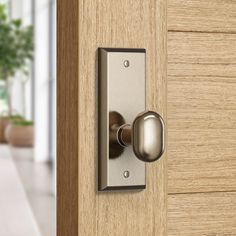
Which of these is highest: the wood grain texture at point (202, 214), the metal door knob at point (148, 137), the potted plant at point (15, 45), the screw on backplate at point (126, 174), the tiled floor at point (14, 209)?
the potted plant at point (15, 45)

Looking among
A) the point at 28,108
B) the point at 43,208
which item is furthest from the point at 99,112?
the point at 28,108

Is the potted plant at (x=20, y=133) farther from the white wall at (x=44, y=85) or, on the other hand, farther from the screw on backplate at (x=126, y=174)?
the screw on backplate at (x=126, y=174)

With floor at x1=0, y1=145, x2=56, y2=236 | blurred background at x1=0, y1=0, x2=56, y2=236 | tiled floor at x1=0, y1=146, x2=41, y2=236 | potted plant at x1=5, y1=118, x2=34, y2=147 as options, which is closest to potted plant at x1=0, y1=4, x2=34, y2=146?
blurred background at x1=0, y1=0, x2=56, y2=236

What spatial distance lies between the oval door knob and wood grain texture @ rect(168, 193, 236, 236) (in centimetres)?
7

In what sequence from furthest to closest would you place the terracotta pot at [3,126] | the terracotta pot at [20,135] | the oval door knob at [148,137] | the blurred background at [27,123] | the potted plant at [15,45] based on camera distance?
the terracotta pot at [3,126] → the potted plant at [15,45] → the terracotta pot at [20,135] → the blurred background at [27,123] → the oval door knob at [148,137]

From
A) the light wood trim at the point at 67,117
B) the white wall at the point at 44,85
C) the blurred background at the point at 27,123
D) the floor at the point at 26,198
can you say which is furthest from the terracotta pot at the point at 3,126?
the light wood trim at the point at 67,117

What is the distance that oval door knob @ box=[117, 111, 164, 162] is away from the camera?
0.36 meters

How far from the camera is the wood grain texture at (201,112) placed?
419 millimetres

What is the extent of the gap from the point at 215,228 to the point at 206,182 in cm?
3

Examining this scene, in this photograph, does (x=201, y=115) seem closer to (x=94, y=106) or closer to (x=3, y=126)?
(x=94, y=106)

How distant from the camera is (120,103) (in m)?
0.40

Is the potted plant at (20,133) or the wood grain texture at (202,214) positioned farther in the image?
the potted plant at (20,133)

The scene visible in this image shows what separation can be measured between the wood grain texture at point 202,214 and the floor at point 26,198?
2.32 meters

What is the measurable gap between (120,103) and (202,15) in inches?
3.4
